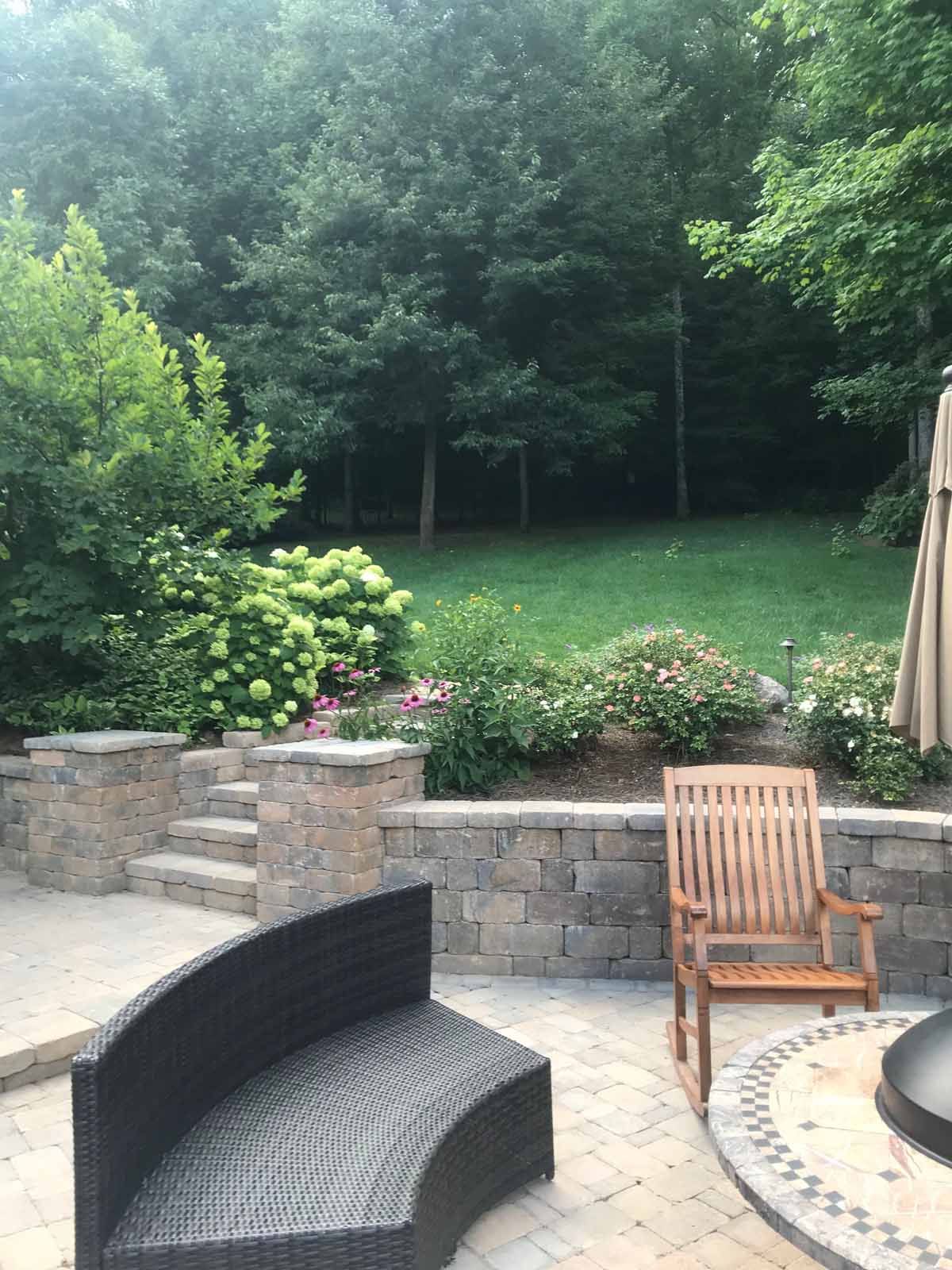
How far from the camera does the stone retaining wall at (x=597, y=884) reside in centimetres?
414

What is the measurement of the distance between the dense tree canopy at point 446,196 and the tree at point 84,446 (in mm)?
7822

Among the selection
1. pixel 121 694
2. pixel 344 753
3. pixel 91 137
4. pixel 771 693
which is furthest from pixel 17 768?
pixel 91 137

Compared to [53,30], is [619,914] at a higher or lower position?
lower

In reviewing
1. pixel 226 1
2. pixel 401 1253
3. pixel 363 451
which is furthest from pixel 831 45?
pixel 226 1

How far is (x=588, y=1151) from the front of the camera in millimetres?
2953

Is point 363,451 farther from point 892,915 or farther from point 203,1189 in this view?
point 203,1189

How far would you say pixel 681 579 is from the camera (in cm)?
1308

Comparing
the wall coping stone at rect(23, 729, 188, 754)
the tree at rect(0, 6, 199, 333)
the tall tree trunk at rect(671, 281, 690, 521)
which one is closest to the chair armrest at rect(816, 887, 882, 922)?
the wall coping stone at rect(23, 729, 188, 754)

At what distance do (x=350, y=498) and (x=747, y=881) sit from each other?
18443mm

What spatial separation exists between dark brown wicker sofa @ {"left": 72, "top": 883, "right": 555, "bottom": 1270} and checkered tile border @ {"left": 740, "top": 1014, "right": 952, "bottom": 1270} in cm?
69

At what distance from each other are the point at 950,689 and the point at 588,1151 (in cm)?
175

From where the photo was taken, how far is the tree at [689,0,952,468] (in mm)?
9109

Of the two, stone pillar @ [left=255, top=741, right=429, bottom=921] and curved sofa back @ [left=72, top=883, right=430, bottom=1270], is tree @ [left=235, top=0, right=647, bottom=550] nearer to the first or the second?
stone pillar @ [left=255, top=741, right=429, bottom=921]

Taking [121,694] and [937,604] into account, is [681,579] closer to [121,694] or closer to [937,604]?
[121,694]
